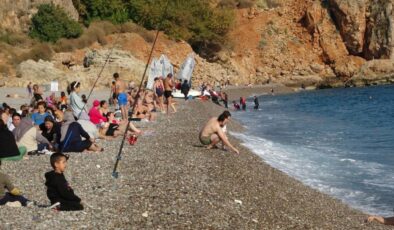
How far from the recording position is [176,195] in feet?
27.8

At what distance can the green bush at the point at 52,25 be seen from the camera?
2016 inches

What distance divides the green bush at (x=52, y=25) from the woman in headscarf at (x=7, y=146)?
41.5 metres

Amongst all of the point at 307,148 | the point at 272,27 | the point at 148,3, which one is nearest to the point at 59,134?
the point at 307,148

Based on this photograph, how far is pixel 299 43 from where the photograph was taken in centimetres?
6900

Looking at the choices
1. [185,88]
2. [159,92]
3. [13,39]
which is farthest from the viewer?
[13,39]

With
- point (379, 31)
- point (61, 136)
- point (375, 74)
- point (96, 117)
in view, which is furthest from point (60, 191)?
point (379, 31)

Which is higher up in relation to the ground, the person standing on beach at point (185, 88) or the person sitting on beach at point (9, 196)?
the person standing on beach at point (185, 88)

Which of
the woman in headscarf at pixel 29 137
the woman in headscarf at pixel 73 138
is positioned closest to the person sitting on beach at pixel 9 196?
the woman in headscarf at pixel 73 138

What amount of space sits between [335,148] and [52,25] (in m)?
38.7

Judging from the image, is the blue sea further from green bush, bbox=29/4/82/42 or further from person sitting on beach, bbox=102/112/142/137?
green bush, bbox=29/4/82/42

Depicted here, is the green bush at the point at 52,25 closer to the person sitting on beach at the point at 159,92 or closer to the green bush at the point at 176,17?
the green bush at the point at 176,17

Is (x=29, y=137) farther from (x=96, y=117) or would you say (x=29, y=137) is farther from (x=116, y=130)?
(x=96, y=117)

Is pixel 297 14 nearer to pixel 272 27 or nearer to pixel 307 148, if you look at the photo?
pixel 272 27

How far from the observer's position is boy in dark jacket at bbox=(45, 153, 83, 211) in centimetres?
752
